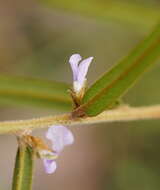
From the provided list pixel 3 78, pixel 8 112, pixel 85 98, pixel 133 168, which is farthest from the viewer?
pixel 8 112

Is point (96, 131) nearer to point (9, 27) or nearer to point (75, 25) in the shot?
point (75, 25)

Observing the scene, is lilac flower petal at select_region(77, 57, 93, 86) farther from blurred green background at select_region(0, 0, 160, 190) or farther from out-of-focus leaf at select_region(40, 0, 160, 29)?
blurred green background at select_region(0, 0, 160, 190)

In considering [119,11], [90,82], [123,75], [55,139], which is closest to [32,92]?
[55,139]

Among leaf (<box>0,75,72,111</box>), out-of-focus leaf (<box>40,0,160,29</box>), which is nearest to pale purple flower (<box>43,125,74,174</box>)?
leaf (<box>0,75,72,111</box>)

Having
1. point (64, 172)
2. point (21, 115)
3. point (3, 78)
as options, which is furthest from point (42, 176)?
point (3, 78)

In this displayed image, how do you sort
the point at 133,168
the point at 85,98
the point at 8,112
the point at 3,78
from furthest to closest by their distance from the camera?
1. the point at 8,112
2. the point at 133,168
3. the point at 3,78
4. the point at 85,98

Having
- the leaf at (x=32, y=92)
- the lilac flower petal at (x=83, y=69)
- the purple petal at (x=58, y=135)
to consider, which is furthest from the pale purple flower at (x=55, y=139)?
the leaf at (x=32, y=92)
